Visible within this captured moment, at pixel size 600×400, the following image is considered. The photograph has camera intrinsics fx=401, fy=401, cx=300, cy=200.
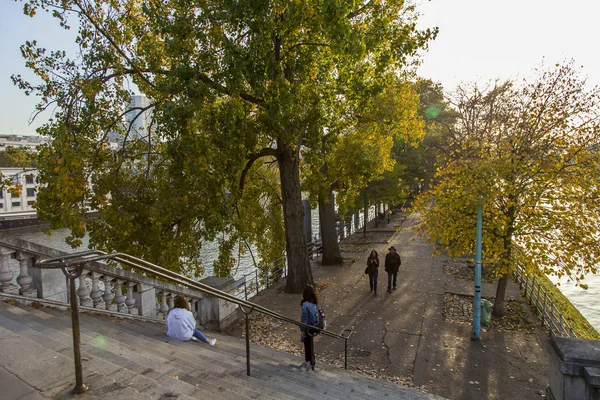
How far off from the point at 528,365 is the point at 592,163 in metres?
5.03

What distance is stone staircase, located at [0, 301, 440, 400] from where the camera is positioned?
3.44 m

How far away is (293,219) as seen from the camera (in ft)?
47.1

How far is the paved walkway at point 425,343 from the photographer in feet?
26.6

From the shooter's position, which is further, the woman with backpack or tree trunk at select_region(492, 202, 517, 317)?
the woman with backpack

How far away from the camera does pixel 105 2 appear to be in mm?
11492

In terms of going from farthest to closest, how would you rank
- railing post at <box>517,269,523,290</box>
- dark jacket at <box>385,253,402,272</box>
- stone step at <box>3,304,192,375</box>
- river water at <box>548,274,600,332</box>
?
1. river water at <box>548,274,600,332</box>
2. railing post at <box>517,269,523,290</box>
3. dark jacket at <box>385,253,402,272</box>
4. stone step at <box>3,304,192,375</box>

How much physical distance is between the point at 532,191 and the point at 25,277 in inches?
443

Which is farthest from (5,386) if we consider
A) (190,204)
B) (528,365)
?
(528,365)

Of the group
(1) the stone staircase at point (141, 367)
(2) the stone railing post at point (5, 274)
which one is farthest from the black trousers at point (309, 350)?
(2) the stone railing post at point (5, 274)

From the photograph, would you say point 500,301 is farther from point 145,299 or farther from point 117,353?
point 117,353

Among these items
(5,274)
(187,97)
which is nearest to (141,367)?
(5,274)

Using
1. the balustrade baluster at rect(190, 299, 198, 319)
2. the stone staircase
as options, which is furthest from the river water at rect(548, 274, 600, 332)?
the balustrade baluster at rect(190, 299, 198, 319)

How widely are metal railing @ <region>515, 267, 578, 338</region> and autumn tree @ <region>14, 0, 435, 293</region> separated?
7.95 meters

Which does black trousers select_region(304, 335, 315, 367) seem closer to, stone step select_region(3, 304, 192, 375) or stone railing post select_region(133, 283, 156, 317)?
stone step select_region(3, 304, 192, 375)
